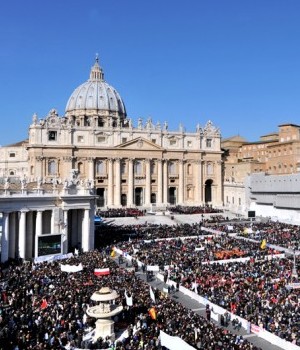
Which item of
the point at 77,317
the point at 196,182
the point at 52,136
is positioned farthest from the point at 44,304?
the point at 196,182

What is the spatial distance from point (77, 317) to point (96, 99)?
97.1 m

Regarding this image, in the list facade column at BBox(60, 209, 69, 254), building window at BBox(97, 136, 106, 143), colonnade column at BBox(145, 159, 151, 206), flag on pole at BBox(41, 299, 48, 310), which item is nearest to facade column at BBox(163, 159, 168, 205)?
colonnade column at BBox(145, 159, 151, 206)

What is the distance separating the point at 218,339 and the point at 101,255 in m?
19.3

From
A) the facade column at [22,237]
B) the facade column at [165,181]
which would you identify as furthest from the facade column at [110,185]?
the facade column at [22,237]

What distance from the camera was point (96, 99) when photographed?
113 m

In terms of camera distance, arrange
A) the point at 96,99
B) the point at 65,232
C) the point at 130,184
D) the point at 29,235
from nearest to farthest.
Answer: the point at 29,235, the point at 65,232, the point at 130,184, the point at 96,99

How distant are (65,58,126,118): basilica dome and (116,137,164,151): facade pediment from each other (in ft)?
101

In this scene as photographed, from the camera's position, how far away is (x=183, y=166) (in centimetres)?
8869

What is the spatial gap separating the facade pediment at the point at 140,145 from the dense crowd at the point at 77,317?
183ft

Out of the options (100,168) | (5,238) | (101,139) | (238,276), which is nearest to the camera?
(238,276)

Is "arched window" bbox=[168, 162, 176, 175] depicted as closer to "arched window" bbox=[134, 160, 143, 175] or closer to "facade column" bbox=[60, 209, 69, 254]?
"arched window" bbox=[134, 160, 143, 175]

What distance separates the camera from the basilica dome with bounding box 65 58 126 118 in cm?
11262

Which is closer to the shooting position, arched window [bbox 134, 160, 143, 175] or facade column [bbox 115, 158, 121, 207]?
facade column [bbox 115, 158, 121, 207]

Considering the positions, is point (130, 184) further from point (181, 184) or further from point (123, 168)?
point (181, 184)
